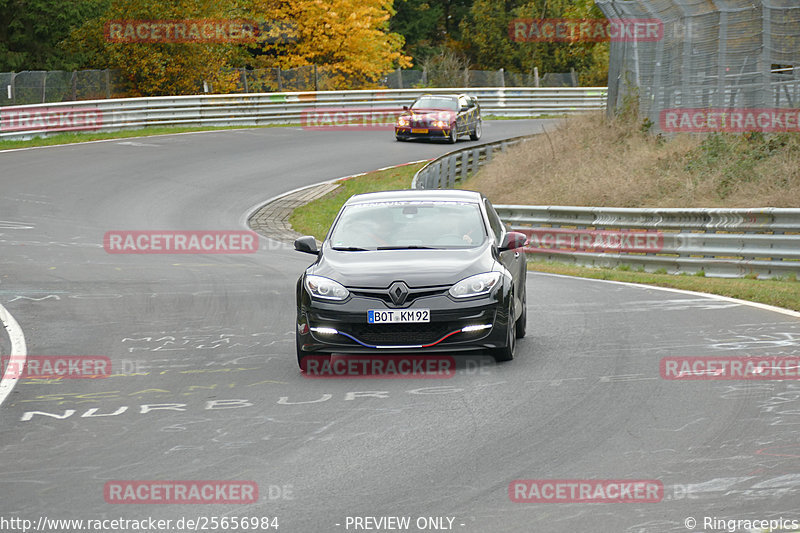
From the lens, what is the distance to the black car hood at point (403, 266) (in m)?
9.99

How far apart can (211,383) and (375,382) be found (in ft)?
4.51

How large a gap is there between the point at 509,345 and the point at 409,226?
1705mm

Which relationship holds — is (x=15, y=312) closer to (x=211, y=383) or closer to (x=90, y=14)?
(x=211, y=383)

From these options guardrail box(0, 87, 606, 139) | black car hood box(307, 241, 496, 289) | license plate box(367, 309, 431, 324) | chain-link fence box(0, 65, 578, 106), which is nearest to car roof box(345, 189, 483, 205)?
black car hood box(307, 241, 496, 289)

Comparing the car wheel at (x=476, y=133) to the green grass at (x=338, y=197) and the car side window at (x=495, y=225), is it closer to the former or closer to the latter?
the green grass at (x=338, y=197)

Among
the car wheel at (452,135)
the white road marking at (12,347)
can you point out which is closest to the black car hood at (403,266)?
the white road marking at (12,347)

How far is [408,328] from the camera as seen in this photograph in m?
9.84

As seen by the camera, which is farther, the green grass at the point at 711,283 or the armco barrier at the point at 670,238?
the armco barrier at the point at 670,238

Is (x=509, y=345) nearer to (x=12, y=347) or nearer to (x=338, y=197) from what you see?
(x=12, y=347)

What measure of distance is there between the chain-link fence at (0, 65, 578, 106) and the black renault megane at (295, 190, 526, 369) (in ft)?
95.7

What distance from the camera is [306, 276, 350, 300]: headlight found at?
1002 centimetres

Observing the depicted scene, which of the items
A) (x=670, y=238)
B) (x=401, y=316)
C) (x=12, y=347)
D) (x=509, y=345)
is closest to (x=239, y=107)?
(x=670, y=238)

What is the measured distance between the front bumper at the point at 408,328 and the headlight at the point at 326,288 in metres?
0.07

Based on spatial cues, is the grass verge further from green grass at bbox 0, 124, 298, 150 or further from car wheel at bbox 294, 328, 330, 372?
green grass at bbox 0, 124, 298, 150
